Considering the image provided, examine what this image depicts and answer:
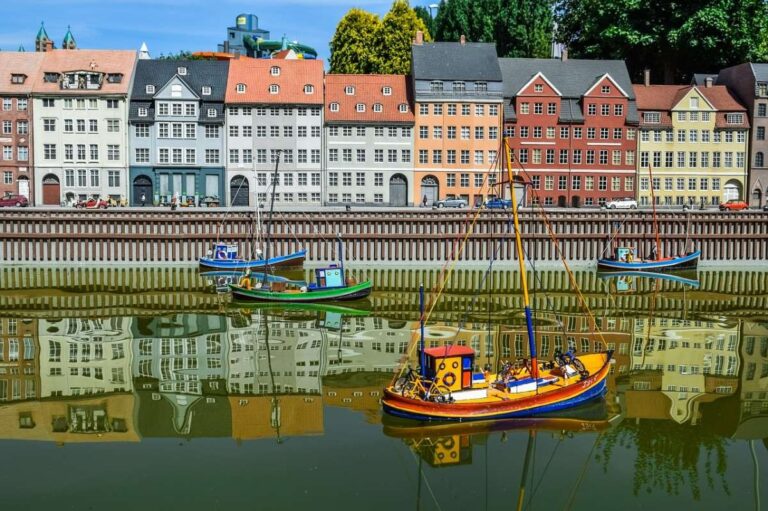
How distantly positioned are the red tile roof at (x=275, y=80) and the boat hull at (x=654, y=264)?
113ft

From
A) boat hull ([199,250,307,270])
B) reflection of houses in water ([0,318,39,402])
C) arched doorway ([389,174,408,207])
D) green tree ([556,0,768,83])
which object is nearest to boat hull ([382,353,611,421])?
reflection of houses in water ([0,318,39,402])

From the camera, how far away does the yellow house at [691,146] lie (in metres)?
86.0

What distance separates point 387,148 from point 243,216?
79.1 feet

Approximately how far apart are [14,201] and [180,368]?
51.1 metres

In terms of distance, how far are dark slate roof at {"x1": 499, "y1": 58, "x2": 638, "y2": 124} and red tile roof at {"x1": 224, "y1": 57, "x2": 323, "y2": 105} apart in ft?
59.6

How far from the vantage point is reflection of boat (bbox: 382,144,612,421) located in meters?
24.9

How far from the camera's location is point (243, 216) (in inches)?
2489

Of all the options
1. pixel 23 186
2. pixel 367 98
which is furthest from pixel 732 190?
pixel 23 186

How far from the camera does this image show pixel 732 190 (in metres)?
87.6

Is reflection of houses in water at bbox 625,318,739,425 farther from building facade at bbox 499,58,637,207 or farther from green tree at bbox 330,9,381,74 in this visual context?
green tree at bbox 330,9,381,74

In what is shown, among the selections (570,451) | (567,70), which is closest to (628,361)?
(570,451)

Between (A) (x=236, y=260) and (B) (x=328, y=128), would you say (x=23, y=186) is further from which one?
(A) (x=236, y=260)

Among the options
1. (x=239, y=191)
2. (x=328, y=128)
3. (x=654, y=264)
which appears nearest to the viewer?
(x=654, y=264)

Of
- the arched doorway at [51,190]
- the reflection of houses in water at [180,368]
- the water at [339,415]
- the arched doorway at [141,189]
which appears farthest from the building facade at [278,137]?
the reflection of houses in water at [180,368]
